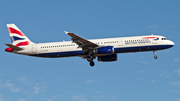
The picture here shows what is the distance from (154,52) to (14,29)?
1115 inches

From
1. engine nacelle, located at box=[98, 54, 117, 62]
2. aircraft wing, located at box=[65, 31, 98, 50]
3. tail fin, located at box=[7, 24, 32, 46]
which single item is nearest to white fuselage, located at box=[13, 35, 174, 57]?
aircraft wing, located at box=[65, 31, 98, 50]

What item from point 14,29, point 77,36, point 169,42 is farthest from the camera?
point 14,29

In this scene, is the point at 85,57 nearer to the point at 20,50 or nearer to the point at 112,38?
the point at 112,38

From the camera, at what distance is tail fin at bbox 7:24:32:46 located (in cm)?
5260

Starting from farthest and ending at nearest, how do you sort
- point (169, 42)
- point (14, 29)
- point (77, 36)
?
1. point (14, 29)
2. point (169, 42)
3. point (77, 36)

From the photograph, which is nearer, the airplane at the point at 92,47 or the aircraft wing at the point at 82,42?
the aircraft wing at the point at 82,42

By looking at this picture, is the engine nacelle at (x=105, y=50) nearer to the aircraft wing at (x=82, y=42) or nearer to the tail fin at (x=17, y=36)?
the aircraft wing at (x=82, y=42)

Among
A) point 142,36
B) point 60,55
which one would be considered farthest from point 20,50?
point 142,36

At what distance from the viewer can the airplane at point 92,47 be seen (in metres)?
47.5

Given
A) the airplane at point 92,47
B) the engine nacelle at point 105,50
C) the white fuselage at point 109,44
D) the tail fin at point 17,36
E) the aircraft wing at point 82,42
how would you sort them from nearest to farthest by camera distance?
the aircraft wing at point 82,42 < the engine nacelle at point 105,50 < the airplane at point 92,47 < the white fuselage at point 109,44 < the tail fin at point 17,36

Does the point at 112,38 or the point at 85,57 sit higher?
the point at 112,38

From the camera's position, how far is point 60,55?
4978 centimetres

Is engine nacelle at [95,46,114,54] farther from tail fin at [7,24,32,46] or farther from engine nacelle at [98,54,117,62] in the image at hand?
tail fin at [7,24,32,46]

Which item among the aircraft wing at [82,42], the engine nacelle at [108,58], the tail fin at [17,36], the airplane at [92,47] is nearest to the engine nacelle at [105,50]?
the airplane at [92,47]
